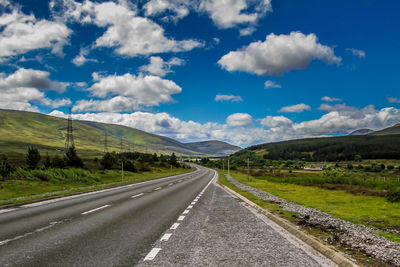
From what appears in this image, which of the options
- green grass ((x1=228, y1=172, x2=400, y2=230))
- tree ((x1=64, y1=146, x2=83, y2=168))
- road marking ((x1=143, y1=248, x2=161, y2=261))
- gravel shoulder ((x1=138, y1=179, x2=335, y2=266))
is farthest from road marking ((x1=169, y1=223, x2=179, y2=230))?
tree ((x1=64, y1=146, x2=83, y2=168))

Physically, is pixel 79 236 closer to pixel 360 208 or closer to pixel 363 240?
pixel 363 240

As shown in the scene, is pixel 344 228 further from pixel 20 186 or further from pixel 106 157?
pixel 106 157

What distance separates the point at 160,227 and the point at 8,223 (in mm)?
5002

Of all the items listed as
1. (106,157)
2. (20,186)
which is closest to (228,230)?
(20,186)

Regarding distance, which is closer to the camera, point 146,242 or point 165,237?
point 146,242

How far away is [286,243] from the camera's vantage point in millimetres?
7082

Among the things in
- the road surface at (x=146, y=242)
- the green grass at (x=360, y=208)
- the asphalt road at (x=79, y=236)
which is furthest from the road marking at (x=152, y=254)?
the green grass at (x=360, y=208)

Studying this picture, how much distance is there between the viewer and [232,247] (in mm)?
6613

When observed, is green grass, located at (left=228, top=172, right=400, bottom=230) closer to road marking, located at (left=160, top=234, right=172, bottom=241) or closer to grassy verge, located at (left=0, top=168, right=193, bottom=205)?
road marking, located at (left=160, top=234, right=172, bottom=241)

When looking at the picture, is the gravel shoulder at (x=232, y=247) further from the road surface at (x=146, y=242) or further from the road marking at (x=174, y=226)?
the road marking at (x=174, y=226)

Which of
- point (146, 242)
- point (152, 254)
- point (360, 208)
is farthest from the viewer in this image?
point (360, 208)

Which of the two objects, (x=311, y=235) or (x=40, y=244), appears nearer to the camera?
(x=40, y=244)

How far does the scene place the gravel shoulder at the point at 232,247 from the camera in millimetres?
5520

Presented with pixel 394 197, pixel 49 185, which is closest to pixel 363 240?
pixel 394 197
